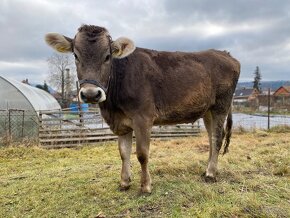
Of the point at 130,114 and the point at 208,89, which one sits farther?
the point at 208,89

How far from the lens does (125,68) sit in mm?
4902

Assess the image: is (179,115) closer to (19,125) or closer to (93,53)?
(93,53)

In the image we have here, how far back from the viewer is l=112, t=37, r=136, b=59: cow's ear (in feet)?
15.1

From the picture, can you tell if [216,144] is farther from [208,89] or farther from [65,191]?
[65,191]

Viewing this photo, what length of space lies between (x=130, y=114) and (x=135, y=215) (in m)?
1.42

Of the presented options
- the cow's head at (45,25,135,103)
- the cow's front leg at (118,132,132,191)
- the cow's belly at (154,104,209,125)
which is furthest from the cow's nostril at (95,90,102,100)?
the cow's front leg at (118,132,132,191)

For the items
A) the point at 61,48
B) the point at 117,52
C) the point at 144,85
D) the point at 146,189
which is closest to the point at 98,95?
the point at 117,52

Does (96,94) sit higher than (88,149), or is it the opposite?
(96,94)

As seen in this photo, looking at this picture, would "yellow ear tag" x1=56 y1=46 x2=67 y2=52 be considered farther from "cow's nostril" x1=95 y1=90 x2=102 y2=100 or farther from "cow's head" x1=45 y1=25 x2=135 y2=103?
"cow's nostril" x1=95 y1=90 x2=102 y2=100

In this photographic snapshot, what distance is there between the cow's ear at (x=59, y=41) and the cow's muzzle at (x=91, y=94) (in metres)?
0.99

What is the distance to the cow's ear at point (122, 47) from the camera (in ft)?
15.1

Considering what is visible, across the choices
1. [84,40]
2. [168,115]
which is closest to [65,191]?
[168,115]

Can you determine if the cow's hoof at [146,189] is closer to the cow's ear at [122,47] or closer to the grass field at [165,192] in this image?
the grass field at [165,192]

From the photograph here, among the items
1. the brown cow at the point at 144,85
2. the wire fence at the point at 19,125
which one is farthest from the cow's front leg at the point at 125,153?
the wire fence at the point at 19,125
